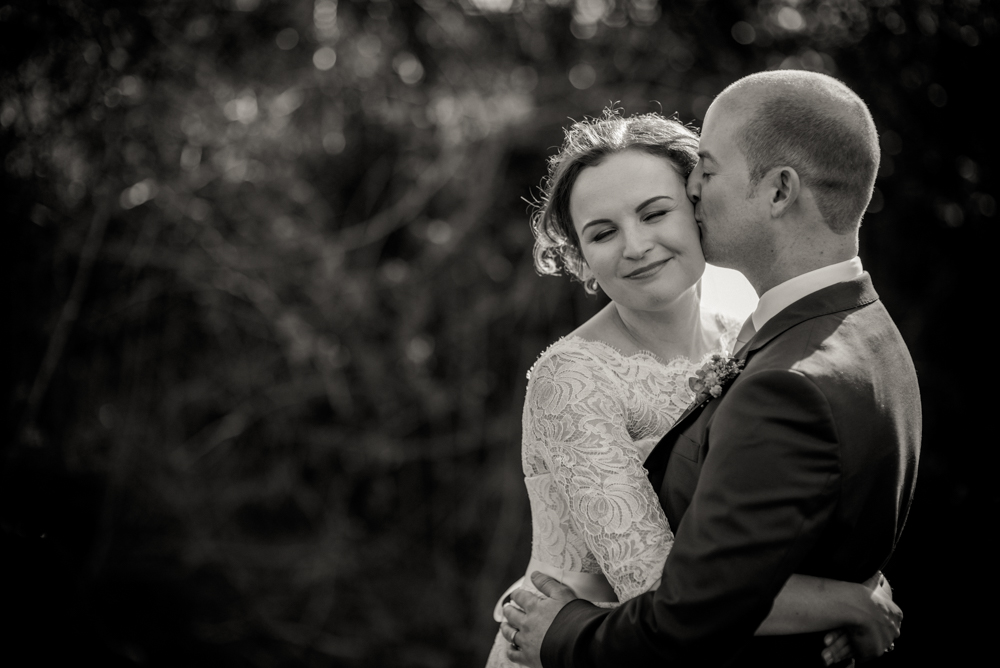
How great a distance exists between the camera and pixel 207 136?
4211mm

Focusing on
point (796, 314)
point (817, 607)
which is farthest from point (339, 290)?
point (817, 607)

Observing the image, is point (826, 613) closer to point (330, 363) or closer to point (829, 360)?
point (829, 360)

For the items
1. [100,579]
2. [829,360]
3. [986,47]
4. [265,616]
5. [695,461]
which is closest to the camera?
[829,360]

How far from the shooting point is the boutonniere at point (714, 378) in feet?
5.05

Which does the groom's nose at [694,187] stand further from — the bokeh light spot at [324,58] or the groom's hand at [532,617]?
the bokeh light spot at [324,58]

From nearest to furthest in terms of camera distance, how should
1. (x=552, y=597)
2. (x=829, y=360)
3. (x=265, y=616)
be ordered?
1. (x=829, y=360)
2. (x=552, y=597)
3. (x=265, y=616)

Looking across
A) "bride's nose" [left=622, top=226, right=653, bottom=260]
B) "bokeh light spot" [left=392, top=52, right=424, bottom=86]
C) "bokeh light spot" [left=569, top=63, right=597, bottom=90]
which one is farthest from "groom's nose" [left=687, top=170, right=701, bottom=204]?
"bokeh light spot" [left=392, top=52, right=424, bottom=86]

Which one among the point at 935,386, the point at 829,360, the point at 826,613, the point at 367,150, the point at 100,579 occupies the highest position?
the point at 367,150

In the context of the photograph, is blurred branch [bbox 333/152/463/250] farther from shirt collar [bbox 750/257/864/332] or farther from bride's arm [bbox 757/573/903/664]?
bride's arm [bbox 757/573/903/664]

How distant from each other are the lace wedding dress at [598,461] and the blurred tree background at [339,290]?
2515 mm

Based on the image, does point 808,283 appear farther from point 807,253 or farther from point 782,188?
point 782,188

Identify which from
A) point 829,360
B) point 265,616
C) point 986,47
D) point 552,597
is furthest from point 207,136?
point 986,47

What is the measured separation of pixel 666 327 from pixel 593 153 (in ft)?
1.74

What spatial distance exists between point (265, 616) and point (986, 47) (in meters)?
5.09
